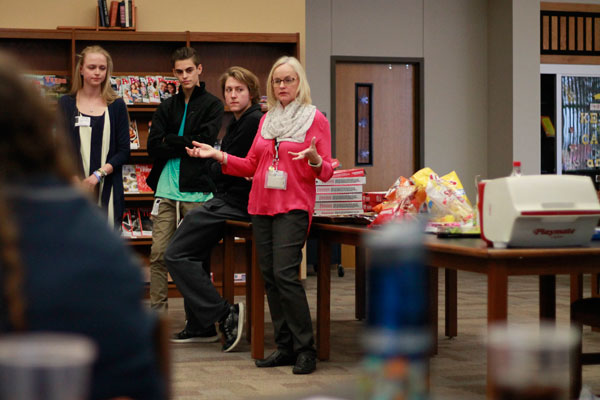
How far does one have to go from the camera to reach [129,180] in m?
6.21

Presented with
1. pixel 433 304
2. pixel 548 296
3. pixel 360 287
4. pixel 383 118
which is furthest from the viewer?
pixel 383 118

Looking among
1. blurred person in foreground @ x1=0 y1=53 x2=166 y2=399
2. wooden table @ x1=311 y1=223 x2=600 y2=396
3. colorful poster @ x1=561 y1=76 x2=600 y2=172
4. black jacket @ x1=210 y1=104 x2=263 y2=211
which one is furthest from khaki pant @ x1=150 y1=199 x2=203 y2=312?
colorful poster @ x1=561 y1=76 x2=600 y2=172

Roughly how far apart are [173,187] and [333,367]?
138 centimetres

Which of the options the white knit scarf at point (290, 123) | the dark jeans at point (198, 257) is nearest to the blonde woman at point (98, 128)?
the dark jeans at point (198, 257)

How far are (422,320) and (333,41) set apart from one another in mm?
7868

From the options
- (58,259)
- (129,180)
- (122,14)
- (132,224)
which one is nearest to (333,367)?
(132,224)

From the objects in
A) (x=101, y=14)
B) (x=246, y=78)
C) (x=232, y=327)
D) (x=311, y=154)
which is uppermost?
(x=101, y=14)

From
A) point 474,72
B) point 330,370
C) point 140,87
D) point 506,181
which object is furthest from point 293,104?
point 474,72

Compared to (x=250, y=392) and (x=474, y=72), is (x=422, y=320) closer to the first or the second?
(x=250, y=392)

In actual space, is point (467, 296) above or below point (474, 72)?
below

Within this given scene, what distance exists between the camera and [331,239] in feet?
12.6

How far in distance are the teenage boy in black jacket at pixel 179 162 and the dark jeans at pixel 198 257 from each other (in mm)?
312

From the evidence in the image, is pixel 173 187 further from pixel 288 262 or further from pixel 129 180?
pixel 129 180

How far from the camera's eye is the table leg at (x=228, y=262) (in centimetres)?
439
